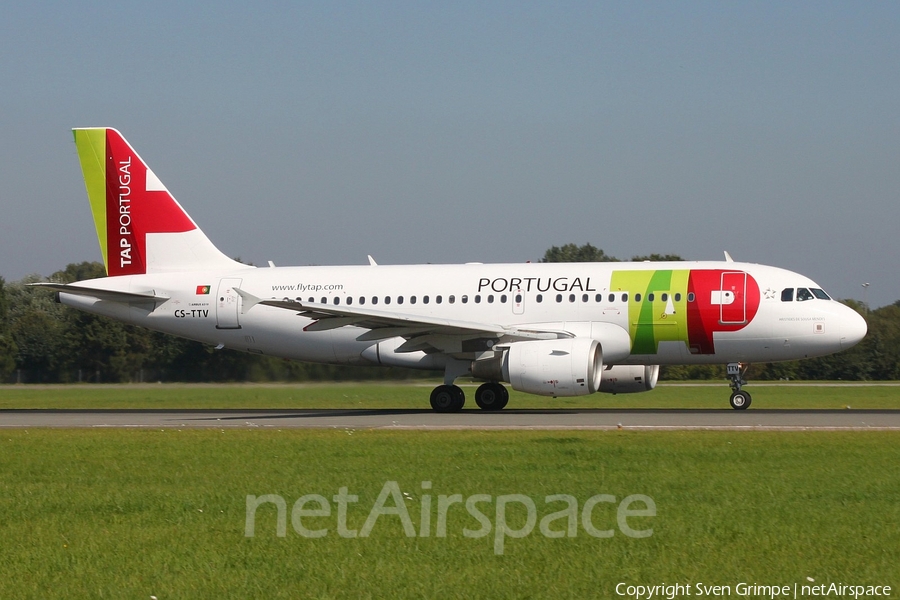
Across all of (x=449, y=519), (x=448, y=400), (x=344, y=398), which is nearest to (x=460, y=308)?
(x=448, y=400)

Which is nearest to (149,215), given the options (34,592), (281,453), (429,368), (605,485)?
(429,368)

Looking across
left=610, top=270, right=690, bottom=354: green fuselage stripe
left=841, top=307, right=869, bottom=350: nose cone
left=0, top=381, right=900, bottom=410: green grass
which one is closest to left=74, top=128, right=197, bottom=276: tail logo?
left=0, top=381, right=900, bottom=410: green grass

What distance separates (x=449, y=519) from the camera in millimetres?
9938

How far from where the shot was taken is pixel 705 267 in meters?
25.9

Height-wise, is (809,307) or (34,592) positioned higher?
(809,307)

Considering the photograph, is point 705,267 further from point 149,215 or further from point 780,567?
point 780,567

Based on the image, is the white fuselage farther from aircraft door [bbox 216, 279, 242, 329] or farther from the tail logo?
the tail logo

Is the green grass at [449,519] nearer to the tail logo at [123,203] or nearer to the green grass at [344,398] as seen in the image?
the green grass at [344,398]

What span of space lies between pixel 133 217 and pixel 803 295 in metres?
17.9

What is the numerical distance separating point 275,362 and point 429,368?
29.2 feet

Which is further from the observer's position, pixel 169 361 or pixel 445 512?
pixel 169 361

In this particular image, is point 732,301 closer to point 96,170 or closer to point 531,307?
point 531,307

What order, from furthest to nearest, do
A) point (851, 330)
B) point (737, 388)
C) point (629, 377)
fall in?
1. point (629, 377)
2. point (737, 388)
3. point (851, 330)

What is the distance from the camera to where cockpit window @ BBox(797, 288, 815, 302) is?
25.4 meters
